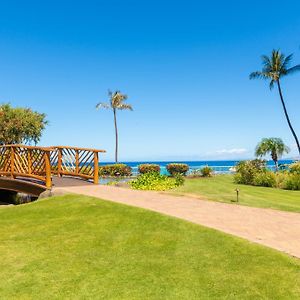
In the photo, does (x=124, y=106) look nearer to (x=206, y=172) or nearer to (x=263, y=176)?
(x=206, y=172)

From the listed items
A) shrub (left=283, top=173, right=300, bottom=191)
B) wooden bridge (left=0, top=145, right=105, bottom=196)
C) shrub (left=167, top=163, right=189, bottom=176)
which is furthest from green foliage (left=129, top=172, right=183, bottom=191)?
shrub (left=167, top=163, right=189, bottom=176)

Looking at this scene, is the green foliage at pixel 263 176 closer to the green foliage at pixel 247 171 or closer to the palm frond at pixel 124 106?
the green foliage at pixel 247 171

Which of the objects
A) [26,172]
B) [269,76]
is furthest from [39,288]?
[269,76]

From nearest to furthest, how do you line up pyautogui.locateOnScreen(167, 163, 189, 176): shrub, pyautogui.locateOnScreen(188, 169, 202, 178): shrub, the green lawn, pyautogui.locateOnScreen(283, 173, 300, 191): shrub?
the green lawn, pyautogui.locateOnScreen(283, 173, 300, 191): shrub, pyautogui.locateOnScreen(188, 169, 202, 178): shrub, pyautogui.locateOnScreen(167, 163, 189, 176): shrub

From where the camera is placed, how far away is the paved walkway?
25.3 ft

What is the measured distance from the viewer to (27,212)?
10633mm

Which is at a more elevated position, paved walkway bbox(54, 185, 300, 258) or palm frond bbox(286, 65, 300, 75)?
palm frond bbox(286, 65, 300, 75)

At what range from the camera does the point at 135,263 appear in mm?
6141

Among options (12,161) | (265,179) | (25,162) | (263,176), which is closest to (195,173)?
(263,176)

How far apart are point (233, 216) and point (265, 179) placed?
14.6 m

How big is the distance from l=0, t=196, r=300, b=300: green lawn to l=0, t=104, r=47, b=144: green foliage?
40860mm

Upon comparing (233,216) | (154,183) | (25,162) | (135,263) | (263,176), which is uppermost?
(25,162)

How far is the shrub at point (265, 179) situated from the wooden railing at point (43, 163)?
1178cm

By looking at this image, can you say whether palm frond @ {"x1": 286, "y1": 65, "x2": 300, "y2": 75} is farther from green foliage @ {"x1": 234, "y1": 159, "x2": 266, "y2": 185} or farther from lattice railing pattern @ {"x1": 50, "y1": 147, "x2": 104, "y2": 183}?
lattice railing pattern @ {"x1": 50, "y1": 147, "x2": 104, "y2": 183}
